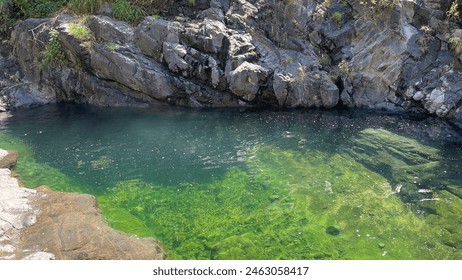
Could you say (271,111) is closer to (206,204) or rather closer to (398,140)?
(398,140)

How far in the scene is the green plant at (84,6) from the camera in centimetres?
1775

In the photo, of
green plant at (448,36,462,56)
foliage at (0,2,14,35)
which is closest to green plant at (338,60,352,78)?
green plant at (448,36,462,56)

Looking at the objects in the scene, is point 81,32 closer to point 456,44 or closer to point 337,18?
point 337,18

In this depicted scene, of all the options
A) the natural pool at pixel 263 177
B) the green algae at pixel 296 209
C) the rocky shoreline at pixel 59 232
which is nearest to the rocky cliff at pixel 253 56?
the natural pool at pixel 263 177

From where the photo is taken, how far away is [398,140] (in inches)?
488

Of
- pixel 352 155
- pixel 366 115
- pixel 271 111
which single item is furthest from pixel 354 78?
pixel 352 155

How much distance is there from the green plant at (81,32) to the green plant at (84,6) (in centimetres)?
116

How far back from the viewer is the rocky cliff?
15.4 m

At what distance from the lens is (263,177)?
33.2 feet

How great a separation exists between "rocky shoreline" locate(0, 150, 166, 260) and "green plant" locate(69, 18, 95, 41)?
9.99m

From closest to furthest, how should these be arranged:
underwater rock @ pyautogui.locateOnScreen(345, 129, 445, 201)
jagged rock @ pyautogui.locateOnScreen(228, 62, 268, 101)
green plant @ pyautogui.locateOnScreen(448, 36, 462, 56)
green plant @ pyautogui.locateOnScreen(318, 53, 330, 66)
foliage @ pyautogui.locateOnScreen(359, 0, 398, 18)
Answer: underwater rock @ pyautogui.locateOnScreen(345, 129, 445, 201) < green plant @ pyautogui.locateOnScreen(448, 36, 462, 56) < foliage @ pyautogui.locateOnScreen(359, 0, 398, 18) < jagged rock @ pyautogui.locateOnScreen(228, 62, 268, 101) < green plant @ pyautogui.locateOnScreen(318, 53, 330, 66)

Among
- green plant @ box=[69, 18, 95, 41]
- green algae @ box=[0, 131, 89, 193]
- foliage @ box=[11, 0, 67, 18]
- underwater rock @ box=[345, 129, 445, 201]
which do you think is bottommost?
green algae @ box=[0, 131, 89, 193]

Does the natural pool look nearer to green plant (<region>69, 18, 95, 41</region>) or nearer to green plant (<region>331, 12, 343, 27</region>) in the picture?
green plant (<region>69, 18, 95, 41</region>)

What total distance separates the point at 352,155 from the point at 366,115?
425cm
